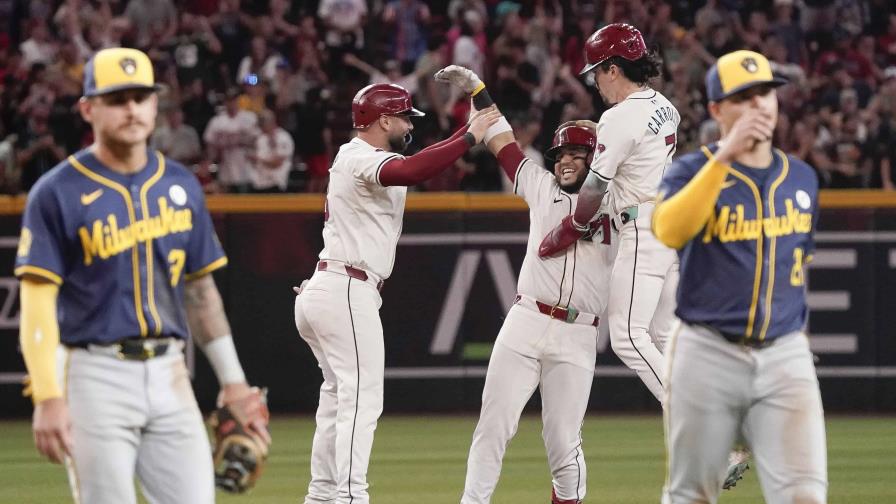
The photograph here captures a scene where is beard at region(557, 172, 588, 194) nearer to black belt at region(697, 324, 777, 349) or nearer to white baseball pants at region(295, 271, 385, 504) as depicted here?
white baseball pants at region(295, 271, 385, 504)

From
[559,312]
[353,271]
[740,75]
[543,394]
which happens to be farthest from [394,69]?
[740,75]

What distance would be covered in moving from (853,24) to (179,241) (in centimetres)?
1454

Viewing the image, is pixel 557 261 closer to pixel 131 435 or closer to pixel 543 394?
pixel 543 394

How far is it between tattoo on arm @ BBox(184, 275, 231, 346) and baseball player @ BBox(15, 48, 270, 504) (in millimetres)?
80

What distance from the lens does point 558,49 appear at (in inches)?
652

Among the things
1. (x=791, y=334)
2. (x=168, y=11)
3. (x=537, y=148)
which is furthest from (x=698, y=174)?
(x=168, y=11)

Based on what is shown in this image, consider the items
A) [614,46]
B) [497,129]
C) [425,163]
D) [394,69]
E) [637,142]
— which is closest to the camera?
[425,163]

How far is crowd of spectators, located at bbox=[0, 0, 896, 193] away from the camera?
1469 centimetres

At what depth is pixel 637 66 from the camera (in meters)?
7.79

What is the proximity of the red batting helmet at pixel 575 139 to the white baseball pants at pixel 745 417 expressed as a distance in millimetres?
2656

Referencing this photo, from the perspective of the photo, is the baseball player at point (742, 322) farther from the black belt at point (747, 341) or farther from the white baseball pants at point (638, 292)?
the white baseball pants at point (638, 292)

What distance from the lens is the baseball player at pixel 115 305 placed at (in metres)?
4.55

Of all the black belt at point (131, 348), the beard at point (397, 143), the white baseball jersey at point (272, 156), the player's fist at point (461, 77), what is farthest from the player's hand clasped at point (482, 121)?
the white baseball jersey at point (272, 156)

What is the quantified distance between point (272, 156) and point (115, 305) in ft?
32.6
